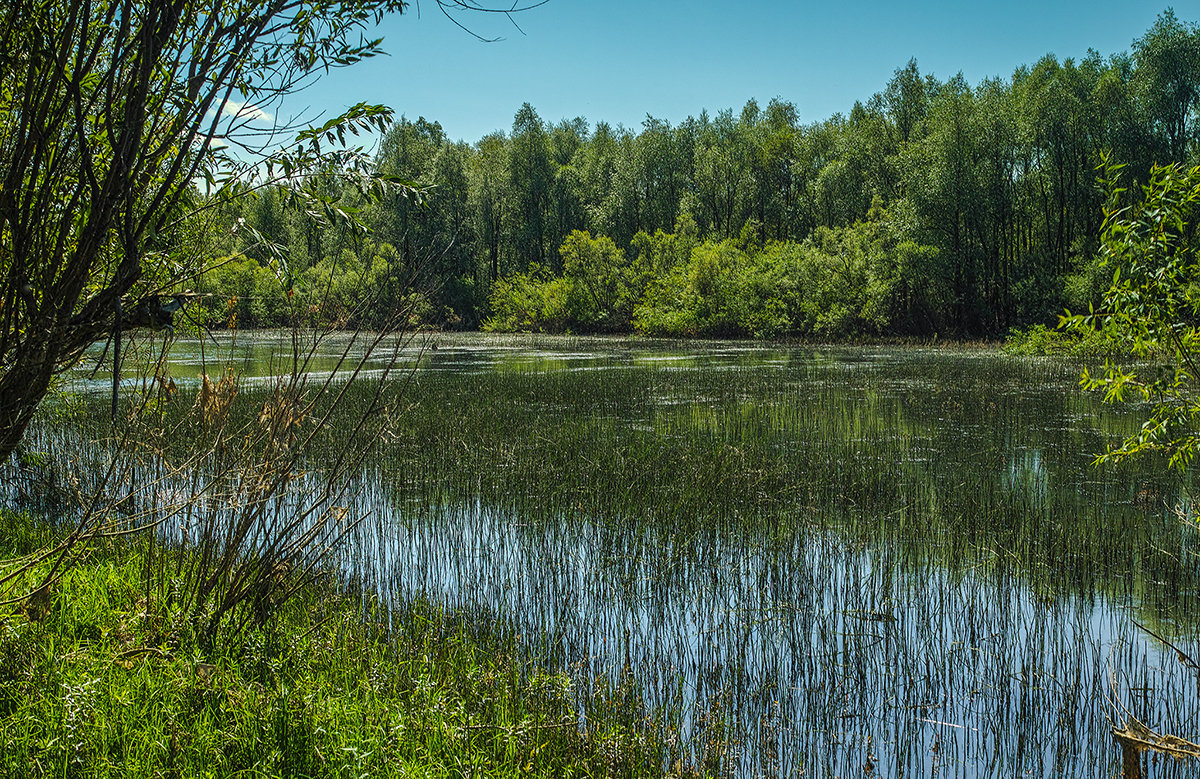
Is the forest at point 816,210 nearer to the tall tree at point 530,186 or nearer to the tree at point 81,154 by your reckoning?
the tall tree at point 530,186

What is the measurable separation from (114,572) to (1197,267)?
25.0ft

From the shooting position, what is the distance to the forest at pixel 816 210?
40656 millimetres

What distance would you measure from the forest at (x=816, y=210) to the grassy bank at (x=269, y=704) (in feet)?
76.8

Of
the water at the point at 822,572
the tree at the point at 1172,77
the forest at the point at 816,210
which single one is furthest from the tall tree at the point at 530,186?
the water at the point at 822,572

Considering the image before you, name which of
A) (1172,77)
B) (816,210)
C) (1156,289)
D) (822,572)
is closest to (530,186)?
(816,210)

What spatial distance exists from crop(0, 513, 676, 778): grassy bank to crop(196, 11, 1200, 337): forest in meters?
23.4

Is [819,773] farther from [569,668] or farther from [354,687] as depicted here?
[354,687]

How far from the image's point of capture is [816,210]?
57.8 metres

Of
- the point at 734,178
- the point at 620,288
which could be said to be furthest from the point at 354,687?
the point at 734,178

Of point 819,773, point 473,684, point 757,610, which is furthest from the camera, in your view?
point 757,610

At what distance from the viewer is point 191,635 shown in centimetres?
418

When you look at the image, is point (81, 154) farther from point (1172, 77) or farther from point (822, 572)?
point (1172, 77)

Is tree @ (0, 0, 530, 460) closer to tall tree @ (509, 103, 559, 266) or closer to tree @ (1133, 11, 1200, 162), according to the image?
tree @ (1133, 11, 1200, 162)

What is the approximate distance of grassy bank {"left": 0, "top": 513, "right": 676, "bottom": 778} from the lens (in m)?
3.15
